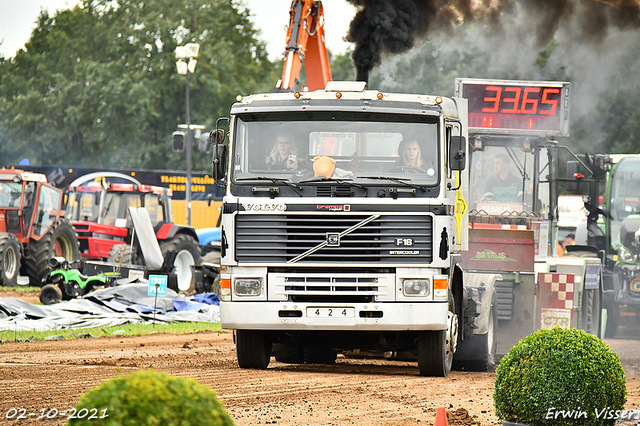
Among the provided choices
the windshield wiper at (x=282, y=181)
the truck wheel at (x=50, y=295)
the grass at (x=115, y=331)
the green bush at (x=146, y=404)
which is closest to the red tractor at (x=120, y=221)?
the truck wheel at (x=50, y=295)

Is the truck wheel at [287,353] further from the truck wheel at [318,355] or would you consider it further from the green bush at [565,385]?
the green bush at [565,385]

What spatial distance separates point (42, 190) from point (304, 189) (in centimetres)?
1661

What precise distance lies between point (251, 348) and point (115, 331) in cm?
550

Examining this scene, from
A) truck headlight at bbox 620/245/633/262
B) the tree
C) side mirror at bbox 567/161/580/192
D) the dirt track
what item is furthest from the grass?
the tree

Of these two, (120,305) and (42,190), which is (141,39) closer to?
(42,190)

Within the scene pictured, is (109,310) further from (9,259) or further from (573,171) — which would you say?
(573,171)

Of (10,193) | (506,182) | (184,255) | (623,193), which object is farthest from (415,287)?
(10,193)

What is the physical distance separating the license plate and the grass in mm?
5794

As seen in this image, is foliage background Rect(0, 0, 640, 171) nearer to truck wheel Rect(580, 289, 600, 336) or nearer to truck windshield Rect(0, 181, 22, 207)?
truck windshield Rect(0, 181, 22, 207)

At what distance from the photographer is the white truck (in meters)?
9.47

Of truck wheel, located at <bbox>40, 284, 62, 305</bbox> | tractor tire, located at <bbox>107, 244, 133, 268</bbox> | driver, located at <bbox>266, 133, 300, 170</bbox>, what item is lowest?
truck wheel, located at <bbox>40, 284, 62, 305</bbox>

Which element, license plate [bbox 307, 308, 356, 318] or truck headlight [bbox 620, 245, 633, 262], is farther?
truck headlight [bbox 620, 245, 633, 262]

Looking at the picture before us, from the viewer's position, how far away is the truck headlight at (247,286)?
31.6ft

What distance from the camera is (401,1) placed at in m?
16.7
